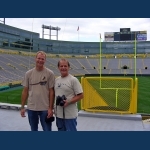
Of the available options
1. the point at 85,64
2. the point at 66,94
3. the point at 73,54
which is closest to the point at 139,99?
the point at 66,94

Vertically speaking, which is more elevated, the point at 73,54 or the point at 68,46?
the point at 68,46

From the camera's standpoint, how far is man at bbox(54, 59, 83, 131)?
9.37ft

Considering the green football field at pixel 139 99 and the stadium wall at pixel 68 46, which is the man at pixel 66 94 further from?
the stadium wall at pixel 68 46

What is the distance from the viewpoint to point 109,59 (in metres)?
49.8

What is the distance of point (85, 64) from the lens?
154ft

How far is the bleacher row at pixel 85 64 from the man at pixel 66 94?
26219 mm

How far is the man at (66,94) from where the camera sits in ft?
9.37

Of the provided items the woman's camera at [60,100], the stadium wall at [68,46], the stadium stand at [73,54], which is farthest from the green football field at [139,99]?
the stadium wall at [68,46]

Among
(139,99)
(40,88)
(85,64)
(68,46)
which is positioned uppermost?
(68,46)

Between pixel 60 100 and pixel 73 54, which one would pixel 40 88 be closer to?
pixel 60 100

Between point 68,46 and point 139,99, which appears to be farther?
point 68,46

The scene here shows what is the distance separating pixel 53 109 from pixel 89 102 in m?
3.76

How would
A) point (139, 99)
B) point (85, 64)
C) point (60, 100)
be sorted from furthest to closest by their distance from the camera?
point (85, 64) < point (139, 99) < point (60, 100)

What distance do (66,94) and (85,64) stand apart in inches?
1739
